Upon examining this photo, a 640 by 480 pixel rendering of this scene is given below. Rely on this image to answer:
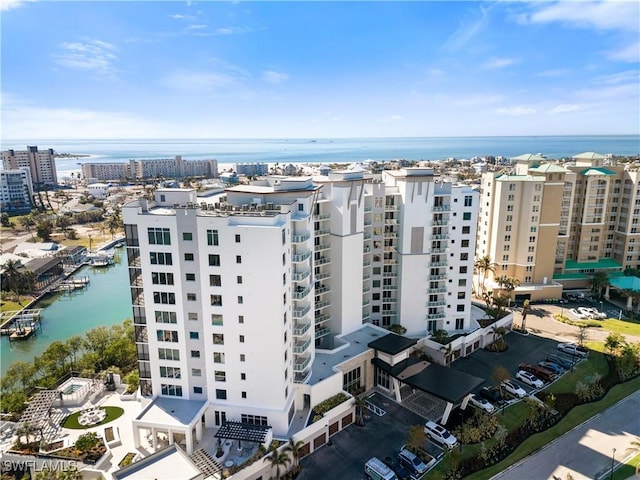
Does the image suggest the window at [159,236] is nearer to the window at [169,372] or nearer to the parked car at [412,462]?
the window at [169,372]

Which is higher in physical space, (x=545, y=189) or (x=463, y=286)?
(x=545, y=189)

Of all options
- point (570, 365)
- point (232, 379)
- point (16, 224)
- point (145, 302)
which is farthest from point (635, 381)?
point (16, 224)

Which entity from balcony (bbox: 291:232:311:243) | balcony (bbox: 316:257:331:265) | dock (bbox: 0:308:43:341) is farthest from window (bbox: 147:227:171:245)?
dock (bbox: 0:308:43:341)

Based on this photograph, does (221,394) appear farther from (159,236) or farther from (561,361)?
(561,361)

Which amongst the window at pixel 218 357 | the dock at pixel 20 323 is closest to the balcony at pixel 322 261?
the window at pixel 218 357

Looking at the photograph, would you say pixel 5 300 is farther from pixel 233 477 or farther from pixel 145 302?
pixel 233 477

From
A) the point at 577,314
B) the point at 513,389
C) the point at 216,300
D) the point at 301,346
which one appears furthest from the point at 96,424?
the point at 577,314
